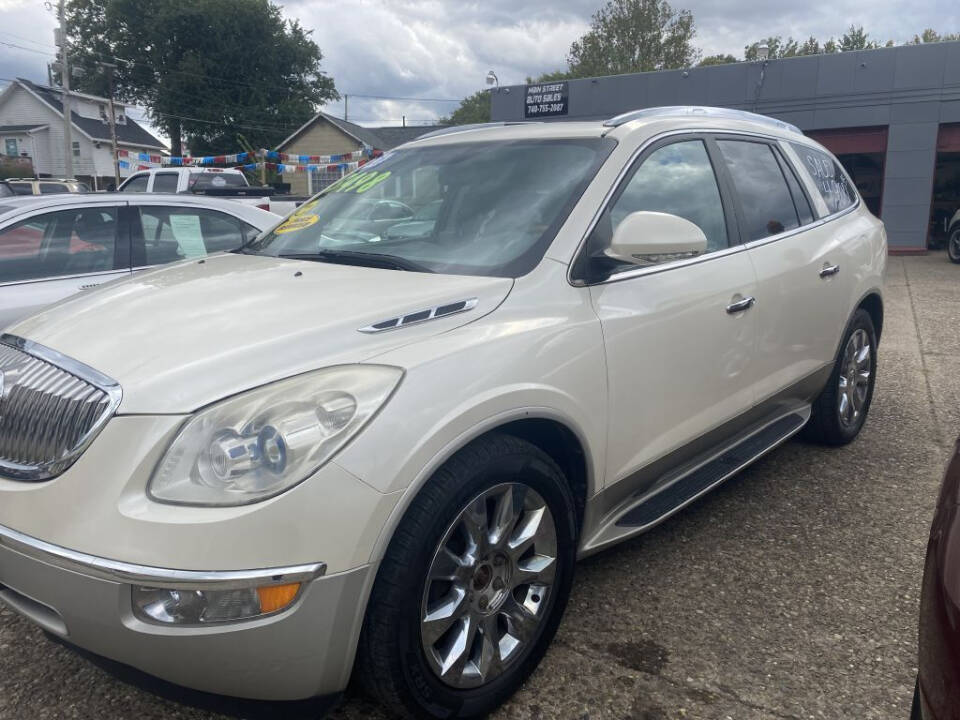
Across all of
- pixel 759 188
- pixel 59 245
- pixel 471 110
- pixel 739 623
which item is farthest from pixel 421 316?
pixel 471 110

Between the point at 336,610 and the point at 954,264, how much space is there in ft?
56.9

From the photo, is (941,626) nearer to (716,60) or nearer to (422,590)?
(422,590)

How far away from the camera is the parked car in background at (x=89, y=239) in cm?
472

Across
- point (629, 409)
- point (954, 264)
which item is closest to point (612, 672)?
point (629, 409)

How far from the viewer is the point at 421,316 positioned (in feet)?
7.26

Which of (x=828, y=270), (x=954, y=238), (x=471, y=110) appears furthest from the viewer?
(x=471, y=110)

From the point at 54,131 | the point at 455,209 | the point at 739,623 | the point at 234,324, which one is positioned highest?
the point at 54,131

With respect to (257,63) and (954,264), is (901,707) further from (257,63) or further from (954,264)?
(257,63)

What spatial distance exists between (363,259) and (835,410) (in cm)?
288

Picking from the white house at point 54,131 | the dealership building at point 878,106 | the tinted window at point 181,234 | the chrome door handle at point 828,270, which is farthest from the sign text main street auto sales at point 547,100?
the white house at point 54,131

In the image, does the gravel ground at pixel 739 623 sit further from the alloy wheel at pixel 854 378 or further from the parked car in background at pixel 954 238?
the parked car in background at pixel 954 238

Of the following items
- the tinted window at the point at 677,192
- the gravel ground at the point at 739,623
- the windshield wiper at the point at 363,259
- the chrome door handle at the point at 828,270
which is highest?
the tinted window at the point at 677,192

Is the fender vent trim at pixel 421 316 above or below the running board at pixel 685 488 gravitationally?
above

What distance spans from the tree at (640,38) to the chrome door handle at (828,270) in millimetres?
45821
